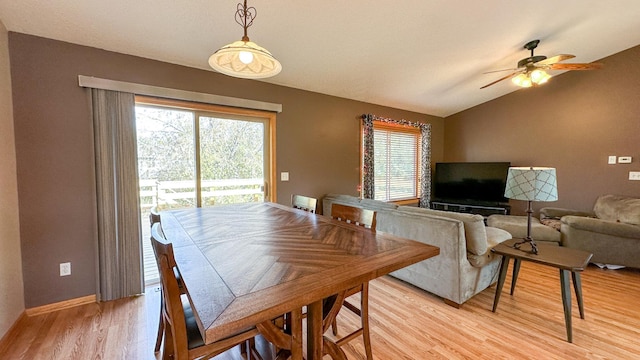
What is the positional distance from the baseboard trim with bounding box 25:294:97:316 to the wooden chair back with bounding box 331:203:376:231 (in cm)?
244

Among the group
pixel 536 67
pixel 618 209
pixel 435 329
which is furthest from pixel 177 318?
pixel 618 209

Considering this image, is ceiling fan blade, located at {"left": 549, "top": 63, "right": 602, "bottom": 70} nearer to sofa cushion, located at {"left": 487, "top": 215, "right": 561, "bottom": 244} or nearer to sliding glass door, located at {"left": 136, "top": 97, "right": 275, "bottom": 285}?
sofa cushion, located at {"left": 487, "top": 215, "right": 561, "bottom": 244}

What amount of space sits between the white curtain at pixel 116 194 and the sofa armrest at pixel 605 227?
16.5 feet

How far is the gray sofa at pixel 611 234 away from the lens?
3.04 meters

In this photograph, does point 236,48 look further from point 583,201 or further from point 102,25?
point 583,201

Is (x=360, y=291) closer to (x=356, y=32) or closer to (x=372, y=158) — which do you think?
(x=356, y=32)

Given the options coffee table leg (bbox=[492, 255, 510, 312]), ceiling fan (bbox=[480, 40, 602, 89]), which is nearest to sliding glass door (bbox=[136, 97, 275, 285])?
coffee table leg (bbox=[492, 255, 510, 312])

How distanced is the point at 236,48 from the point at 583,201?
5.56m

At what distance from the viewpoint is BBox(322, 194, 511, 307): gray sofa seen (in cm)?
235

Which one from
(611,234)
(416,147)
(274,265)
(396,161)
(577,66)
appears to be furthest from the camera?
(416,147)

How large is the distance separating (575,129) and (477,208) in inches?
75.6

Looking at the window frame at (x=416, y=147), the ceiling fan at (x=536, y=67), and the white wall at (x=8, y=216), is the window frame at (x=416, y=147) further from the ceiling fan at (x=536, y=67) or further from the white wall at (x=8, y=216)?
the white wall at (x=8, y=216)

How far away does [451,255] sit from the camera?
237 centimetres

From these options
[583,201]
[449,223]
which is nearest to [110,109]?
[449,223]
